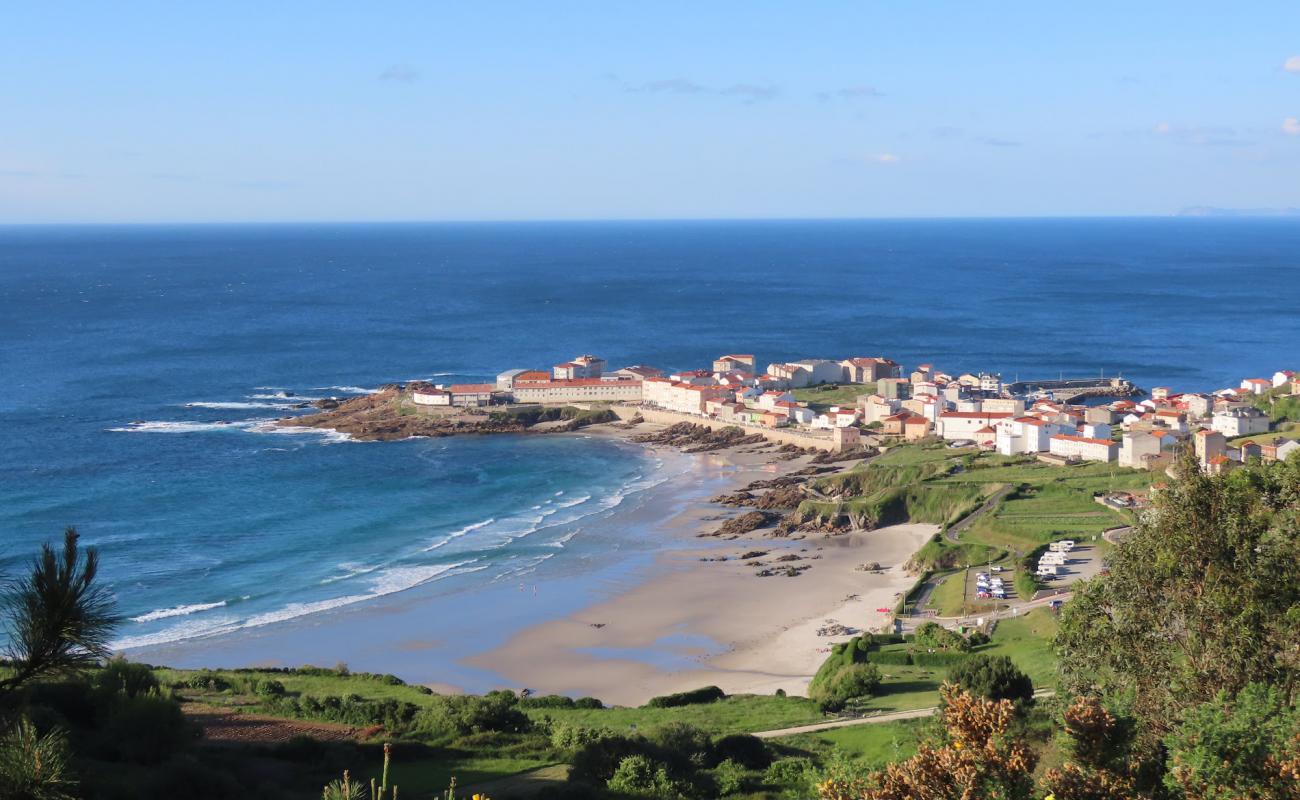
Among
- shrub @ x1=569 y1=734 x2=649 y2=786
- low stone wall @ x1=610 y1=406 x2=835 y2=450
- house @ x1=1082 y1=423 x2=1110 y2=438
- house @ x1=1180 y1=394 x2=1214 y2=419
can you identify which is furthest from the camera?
low stone wall @ x1=610 y1=406 x2=835 y2=450

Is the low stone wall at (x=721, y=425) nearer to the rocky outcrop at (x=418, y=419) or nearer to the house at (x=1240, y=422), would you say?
the rocky outcrop at (x=418, y=419)

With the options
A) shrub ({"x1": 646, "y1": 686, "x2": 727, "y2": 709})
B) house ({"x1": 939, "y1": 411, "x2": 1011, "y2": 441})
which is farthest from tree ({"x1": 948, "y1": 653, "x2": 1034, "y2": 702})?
house ({"x1": 939, "y1": 411, "x2": 1011, "y2": 441})

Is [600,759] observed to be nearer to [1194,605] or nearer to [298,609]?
[1194,605]

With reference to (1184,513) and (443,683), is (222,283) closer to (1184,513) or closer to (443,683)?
(443,683)

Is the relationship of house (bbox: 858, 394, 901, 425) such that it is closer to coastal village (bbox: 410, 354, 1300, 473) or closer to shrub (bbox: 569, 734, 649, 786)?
coastal village (bbox: 410, 354, 1300, 473)

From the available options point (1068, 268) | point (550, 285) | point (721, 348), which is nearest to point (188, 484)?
point (721, 348)

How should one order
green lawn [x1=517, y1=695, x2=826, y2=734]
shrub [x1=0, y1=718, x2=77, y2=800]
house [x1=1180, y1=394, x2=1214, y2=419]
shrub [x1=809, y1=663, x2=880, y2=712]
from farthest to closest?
house [x1=1180, y1=394, x2=1214, y2=419] → shrub [x1=809, y1=663, x2=880, y2=712] → green lawn [x1=517, y1=695, x2=826, y2=734] → shrub [x1=0, y1=718, x2=77, y2=800]
